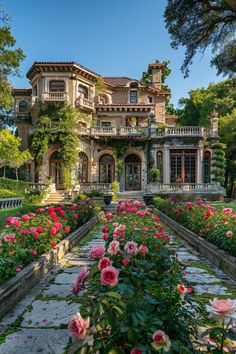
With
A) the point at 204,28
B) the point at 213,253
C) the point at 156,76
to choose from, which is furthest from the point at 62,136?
the point at 213,253

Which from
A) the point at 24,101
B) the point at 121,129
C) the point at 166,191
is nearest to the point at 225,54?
the point at 166,191

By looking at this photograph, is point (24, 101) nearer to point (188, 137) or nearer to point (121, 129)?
point (121, 129)

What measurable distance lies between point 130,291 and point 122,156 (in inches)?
1145

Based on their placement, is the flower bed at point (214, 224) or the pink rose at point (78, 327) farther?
the flower bed at point (214, 224)

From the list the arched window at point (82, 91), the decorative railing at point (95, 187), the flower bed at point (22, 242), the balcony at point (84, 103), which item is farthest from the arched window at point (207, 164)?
the flower bed at point (22, 242)

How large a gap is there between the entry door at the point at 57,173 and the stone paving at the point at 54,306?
22.8m

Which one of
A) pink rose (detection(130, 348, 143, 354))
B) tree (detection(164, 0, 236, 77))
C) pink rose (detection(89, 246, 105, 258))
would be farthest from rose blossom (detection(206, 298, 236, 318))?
tree (detection(164, 0, 236, 77))

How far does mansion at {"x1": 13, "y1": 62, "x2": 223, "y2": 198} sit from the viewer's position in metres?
29.4

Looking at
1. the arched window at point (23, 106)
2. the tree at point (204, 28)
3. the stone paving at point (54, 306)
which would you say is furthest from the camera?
the arched window at point (23, 106)

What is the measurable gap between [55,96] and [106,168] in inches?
333

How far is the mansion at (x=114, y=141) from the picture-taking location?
29359 millimetres

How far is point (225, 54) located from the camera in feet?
40.9

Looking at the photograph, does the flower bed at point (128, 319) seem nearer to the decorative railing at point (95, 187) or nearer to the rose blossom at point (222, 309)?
the rose blossom at point (222, 309)

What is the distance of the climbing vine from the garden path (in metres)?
23.3
